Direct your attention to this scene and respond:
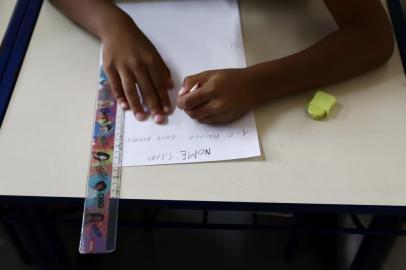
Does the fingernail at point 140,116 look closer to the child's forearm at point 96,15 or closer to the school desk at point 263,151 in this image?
the school desk at point 263,151

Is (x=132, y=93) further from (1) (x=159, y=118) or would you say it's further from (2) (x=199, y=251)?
(2) (x=199, y=251)

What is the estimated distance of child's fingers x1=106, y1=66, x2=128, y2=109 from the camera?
2.34 ft

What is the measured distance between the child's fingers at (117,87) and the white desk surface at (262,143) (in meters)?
0.03

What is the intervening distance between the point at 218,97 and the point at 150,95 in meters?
0.12

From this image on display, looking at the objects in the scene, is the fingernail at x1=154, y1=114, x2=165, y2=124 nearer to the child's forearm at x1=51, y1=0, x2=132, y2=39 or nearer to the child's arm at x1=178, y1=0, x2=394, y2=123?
the child's arm at x1=178, y1=0, x2=394, y2=123

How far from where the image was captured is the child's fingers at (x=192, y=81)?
2.23 ft

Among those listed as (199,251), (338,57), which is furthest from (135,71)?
(199,251)

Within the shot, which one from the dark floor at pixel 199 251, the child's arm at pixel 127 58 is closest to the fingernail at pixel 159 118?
the child's arm at pixel 127 58

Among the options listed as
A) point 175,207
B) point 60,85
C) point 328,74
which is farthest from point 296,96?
point 60,85

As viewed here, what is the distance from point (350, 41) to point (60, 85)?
0.54 metres

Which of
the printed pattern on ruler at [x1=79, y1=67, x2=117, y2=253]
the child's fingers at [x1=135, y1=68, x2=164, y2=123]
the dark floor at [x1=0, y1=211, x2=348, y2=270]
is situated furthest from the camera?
the dark floor at [x1=0, y1=211, x2=348, y2=270]

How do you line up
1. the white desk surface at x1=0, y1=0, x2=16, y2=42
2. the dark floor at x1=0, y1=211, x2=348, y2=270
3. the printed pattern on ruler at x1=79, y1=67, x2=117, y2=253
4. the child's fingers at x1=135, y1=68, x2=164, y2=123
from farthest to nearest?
the dark floor at x1=0, y1=211, x2=348, y2=270
the white desk surface at x1=0, y1=0, x2=16, y2=42
the child's fingers at x1=135, y1=68, x2=164, y2=123
the printed pattern on ruler at x1=79, y1=67, x2=117, y2=253

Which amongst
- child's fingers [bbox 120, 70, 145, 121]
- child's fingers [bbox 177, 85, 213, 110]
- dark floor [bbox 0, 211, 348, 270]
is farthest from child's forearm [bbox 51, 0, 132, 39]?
dark floor [bbox 0, 211, 348, 270]

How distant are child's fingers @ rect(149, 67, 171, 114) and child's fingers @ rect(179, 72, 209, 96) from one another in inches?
1.4
